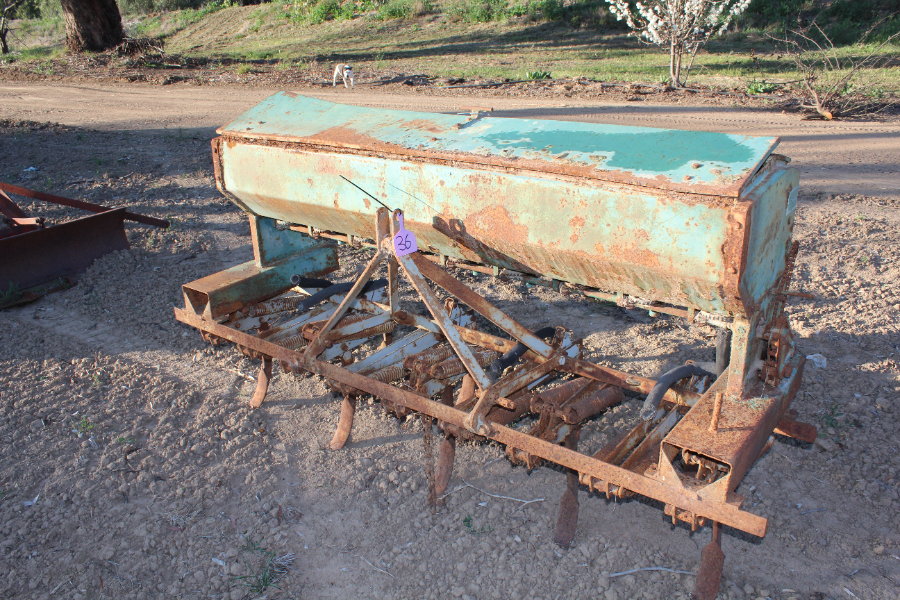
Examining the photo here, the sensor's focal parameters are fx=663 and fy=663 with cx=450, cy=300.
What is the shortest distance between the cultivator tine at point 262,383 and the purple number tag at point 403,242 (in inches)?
55.7

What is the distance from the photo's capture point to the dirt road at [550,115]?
7793mm

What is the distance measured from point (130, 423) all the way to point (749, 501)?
331 centimetres

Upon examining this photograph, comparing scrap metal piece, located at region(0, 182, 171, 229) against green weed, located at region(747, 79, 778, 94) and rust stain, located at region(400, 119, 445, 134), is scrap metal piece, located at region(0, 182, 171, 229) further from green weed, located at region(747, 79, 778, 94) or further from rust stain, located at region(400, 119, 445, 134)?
green weed, located at region(747, 79, 778, 94)

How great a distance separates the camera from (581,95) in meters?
11.8

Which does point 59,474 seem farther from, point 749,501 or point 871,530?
point 871,530

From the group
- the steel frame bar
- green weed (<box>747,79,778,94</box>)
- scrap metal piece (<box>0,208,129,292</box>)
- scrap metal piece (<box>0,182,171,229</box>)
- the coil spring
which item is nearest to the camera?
the steel frame bar

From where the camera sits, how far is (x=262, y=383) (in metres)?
3.97

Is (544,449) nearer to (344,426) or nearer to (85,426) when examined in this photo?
(344,426)

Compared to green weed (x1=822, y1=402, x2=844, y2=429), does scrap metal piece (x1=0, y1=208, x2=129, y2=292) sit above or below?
above

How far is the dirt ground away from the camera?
111 inches

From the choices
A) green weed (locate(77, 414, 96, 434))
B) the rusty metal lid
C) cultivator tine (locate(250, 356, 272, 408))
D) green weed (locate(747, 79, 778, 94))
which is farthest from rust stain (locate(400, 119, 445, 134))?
green weed (locate(747, 79, 778, 94))

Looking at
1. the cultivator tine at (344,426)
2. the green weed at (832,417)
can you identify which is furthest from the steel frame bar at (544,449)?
the green weed at (832,417)

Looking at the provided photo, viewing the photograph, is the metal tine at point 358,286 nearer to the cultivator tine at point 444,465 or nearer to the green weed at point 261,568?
the cultivator tine at point 444,465

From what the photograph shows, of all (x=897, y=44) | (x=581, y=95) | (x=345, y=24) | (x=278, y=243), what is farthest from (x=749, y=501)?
(x=345, y=24)
